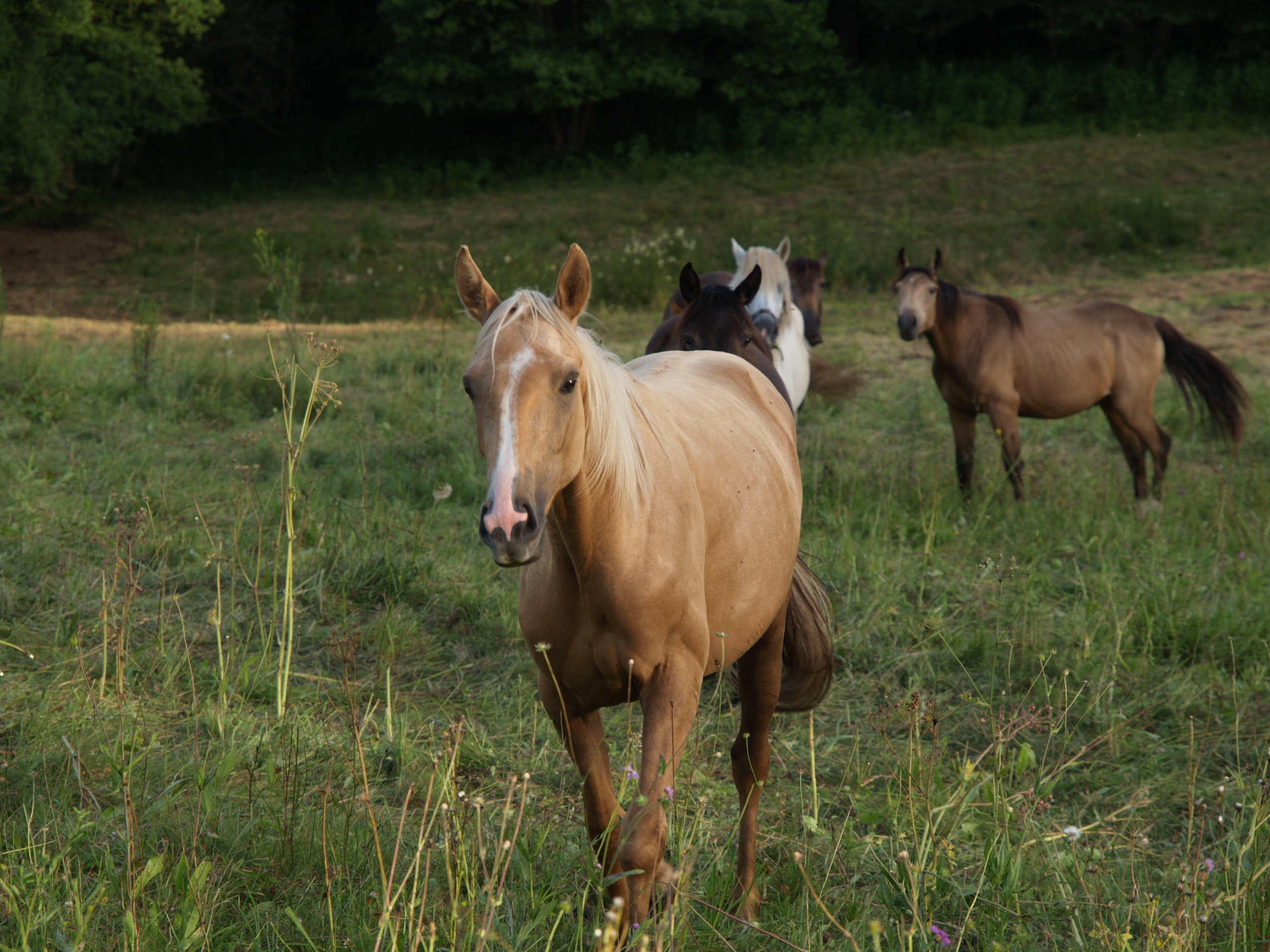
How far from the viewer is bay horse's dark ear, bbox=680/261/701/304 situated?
14.9 ft

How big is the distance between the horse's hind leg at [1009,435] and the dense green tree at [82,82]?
1717 cm

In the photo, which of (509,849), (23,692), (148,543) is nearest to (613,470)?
(509,849)

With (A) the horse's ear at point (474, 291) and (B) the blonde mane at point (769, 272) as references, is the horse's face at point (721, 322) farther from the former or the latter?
(A) the horse's ear at point (474, 291)

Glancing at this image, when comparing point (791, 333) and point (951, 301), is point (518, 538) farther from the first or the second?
point (951, 301)

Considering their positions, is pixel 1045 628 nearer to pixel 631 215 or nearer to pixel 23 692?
pixel 23 692

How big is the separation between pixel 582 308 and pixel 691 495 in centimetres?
53

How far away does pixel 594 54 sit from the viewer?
73.4ft

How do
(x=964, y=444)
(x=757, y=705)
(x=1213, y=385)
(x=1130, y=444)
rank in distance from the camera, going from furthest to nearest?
(x=1130, y=444), (x=1213, y=385), (x=964, y=444), (x=757, y=705)

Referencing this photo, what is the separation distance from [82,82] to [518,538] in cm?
2154

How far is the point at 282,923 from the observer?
222 centimetres

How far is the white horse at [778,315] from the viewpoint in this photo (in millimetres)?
5785

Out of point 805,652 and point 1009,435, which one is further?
point 1009,435

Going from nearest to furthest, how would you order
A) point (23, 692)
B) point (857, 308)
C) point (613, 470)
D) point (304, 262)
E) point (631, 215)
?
1. point (613, 470)
2. point (23, 692)
3. point (857, 308)
4. point (304, 262)
5. point (631, 215)

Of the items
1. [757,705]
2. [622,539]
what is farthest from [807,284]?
[622,539]
